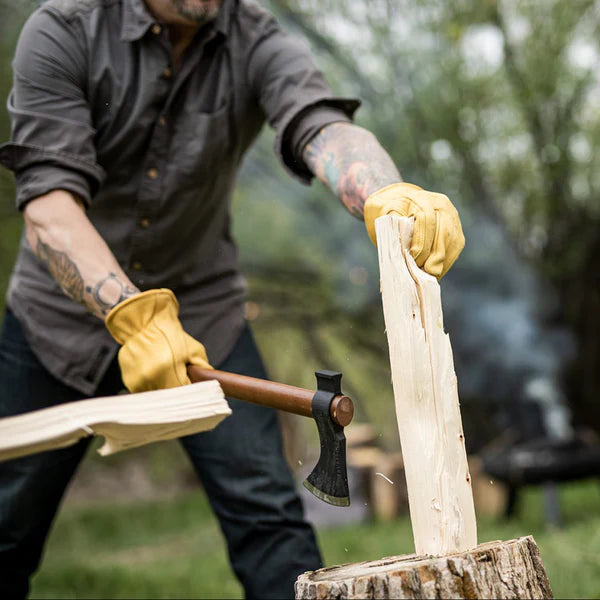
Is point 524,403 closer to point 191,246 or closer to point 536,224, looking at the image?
point 536,224

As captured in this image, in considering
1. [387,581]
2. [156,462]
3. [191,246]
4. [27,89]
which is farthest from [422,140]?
[156,462]

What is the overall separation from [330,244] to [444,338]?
515cm

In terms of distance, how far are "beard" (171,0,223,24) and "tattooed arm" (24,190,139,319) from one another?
0.55 m

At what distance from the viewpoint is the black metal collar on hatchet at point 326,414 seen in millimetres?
1370

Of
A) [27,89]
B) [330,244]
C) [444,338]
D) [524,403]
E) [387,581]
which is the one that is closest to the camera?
[387,581]

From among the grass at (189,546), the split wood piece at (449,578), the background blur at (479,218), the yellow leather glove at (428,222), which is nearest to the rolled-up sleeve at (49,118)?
the yellow leather glove at (428,222)

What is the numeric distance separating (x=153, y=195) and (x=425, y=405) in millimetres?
1017

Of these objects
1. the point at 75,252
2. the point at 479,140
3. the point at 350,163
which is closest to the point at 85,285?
the point at 75,252

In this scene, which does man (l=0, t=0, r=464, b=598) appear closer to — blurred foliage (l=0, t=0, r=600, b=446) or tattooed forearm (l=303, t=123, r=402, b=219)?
tattooed forearm (l=303, t=123, r=402, b=219)

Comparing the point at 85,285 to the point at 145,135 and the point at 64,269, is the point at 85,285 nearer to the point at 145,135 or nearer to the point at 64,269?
the point at 64,269

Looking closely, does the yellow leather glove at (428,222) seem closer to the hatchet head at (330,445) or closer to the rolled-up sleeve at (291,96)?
the hatchet head at (330,445)

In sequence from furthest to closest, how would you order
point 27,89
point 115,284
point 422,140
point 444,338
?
point 422,140 < point 27,89 < point 115,284 < point 444,338

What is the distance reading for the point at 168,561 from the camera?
16.2 feet

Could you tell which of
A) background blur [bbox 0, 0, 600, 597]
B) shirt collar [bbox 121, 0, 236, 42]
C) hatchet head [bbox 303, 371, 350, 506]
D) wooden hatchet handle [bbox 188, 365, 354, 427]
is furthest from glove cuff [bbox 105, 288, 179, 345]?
background blur [bbox 0, 0, 600, 597]
